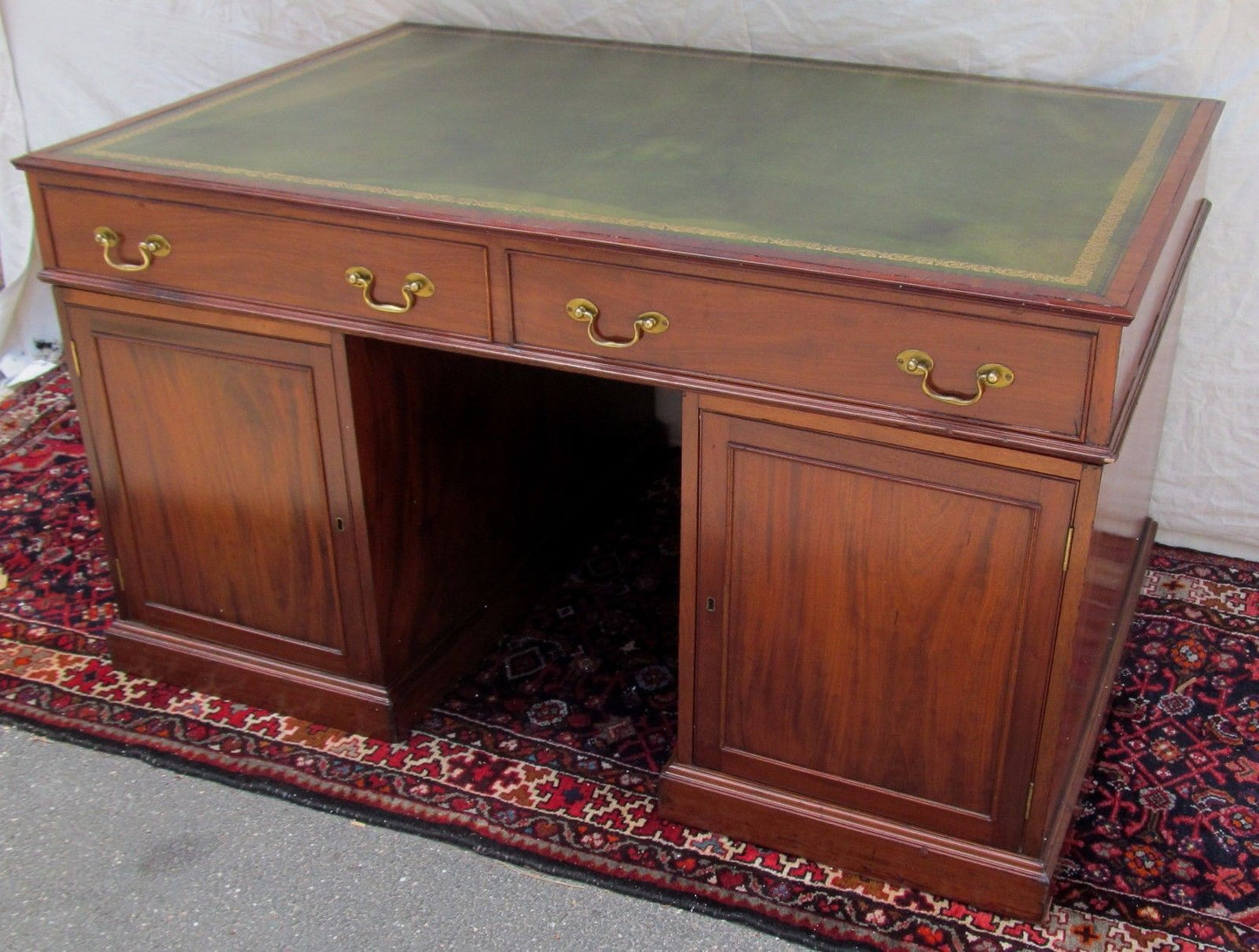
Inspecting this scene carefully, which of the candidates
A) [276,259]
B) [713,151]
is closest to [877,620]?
[713,151]

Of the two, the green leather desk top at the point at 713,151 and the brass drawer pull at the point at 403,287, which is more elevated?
the green leather desk top at the point at 713,151

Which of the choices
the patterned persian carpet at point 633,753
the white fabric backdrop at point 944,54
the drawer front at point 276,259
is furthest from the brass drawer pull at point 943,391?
the white fabric backdrop at point 944,54

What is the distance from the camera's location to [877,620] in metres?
1.59

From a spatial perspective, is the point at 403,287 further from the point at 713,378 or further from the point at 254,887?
the point at 254,887

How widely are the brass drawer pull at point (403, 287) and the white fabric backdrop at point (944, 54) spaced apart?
86cm

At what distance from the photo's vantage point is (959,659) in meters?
1.57

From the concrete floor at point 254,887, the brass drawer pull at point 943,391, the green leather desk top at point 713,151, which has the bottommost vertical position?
the concrete floor at point 254,887

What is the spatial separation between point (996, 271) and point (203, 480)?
113 cm

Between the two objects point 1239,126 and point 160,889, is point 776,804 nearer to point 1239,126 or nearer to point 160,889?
point 160,889

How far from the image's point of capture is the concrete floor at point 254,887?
166cm

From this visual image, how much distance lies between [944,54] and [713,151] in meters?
0.57

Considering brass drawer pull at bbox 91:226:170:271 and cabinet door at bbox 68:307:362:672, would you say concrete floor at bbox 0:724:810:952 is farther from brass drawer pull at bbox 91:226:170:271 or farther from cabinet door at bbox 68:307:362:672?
brass drawer pull at bbox 91:226:170:271

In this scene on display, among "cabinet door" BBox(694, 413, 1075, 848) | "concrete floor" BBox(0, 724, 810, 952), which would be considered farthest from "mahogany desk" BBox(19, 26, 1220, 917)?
"concrete floor" BBox(0, 724, 810, 952)

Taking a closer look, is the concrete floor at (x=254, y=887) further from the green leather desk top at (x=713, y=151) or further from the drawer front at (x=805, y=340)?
the green leather desk top at (x=713, y=151)
